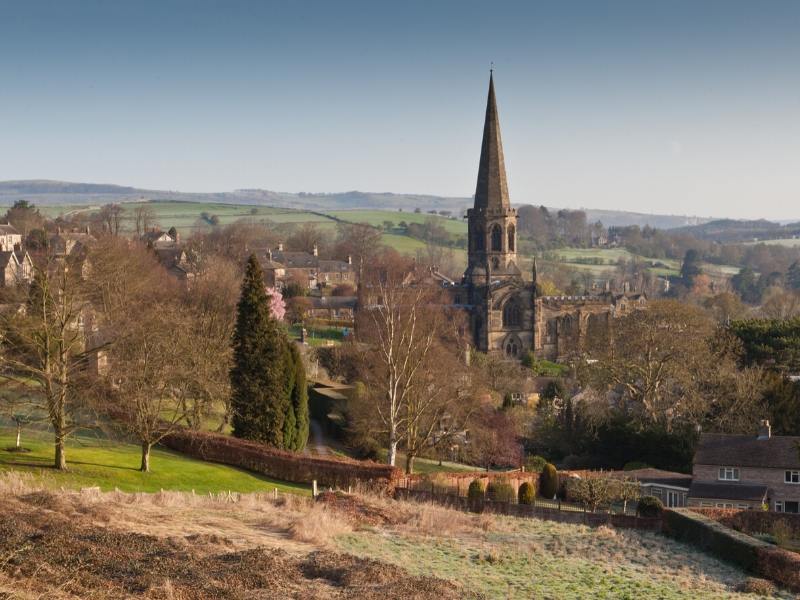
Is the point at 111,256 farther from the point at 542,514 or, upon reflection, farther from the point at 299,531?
the point at 299,531

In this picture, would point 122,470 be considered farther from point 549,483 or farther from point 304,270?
point 304,270

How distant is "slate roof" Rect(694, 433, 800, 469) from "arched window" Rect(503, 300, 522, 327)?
1961 inches

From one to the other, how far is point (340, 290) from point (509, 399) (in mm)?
52660

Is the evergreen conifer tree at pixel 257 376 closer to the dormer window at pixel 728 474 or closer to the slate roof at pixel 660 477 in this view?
the slate roof at pixel 660 477

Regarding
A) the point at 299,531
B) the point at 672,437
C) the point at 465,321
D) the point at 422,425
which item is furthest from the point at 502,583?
the point at 465,321

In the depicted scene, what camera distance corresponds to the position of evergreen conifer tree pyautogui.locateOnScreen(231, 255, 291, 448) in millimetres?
38594

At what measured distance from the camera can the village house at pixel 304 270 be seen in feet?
364

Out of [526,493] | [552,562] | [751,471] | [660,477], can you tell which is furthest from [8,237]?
[552,562]

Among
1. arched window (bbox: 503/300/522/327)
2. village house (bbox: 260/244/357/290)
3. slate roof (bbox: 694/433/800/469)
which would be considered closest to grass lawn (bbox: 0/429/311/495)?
slate roof (bbox: 694/433/800/469)

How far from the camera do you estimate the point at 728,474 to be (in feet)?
132

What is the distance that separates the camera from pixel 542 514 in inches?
1194

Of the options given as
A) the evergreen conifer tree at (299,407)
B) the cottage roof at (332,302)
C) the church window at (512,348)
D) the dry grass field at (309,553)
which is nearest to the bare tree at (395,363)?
the evergreen conifer tree at (299,407)

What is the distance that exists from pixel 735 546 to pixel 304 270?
323 ft

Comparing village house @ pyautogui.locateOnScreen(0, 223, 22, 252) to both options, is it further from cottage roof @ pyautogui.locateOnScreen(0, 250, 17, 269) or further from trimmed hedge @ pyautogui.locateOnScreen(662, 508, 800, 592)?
trimmed hedge @ pyautogui.locateOnScreen(662, 508, 800, 592)
